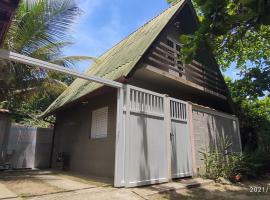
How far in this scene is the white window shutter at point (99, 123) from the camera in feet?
31.0

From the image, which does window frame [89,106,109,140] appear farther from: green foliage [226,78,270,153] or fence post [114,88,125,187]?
green foliage [226,78,270,153]

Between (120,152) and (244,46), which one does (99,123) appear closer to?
(120,152)

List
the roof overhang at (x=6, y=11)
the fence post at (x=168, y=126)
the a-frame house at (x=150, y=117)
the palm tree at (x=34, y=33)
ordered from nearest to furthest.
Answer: the roof overhang at (x=6, y=11)
the a-frame house at (x=150, y=117)
the fence post at (x=168, y=126)
the palm tree at (x=34, y=33)

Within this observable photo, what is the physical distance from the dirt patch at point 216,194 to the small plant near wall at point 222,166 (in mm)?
A: 604

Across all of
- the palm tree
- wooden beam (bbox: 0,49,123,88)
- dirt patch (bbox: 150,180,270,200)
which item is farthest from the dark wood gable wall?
dirt patch (bbox: 150,180,270,200)

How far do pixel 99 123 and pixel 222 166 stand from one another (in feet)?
15.8

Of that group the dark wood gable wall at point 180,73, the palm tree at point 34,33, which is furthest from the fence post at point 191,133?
the palm tree at point 34,33

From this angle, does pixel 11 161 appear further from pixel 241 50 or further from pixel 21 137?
pixel 241 50

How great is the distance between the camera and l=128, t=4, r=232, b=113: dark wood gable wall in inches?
358

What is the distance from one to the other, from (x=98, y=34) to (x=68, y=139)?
215 inches

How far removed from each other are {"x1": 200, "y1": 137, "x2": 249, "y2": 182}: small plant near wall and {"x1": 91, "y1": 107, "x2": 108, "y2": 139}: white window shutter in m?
3.79

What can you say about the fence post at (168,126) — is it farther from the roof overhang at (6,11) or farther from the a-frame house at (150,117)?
the roof overhang at (6,11)

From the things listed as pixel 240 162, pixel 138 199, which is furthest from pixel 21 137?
pixel 240 162

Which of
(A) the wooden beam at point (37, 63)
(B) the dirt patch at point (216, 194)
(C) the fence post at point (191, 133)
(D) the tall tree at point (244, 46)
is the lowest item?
(B) the dirt patch at point (216, 194)
